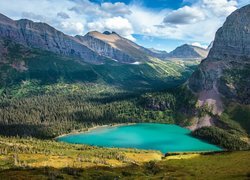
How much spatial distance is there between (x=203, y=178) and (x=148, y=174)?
42.4 metres

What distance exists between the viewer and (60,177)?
17050 cm

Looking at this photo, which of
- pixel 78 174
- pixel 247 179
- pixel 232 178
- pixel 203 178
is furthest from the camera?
pixel 78 174

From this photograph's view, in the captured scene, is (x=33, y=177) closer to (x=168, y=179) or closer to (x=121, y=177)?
(x=121, y=177)

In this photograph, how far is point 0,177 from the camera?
16200 centimetres

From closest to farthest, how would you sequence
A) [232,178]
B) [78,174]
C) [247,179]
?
1. [247,179]
2. [232,178]
3. [78,174]

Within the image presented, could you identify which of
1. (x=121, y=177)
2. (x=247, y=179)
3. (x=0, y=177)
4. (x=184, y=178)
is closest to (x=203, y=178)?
(x=184, y=178)

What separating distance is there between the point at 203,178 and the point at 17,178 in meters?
81.7

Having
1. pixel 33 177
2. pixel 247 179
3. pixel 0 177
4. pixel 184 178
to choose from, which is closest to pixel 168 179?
pixel 184 178

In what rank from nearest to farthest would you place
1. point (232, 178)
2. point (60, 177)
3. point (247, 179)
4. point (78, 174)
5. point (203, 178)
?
1. point (247, 179)
2. point (232, 178)
3. point (203, 178)
4. point (60, 177)
5. point (78, 174)

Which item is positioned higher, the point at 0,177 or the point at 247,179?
the point at 247,179

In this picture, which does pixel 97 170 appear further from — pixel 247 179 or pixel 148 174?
pixel 247 179

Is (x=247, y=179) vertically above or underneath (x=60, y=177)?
above

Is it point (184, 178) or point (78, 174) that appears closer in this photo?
point (184, 178)

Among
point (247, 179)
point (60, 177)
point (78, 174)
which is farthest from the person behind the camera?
point (78, 174)
